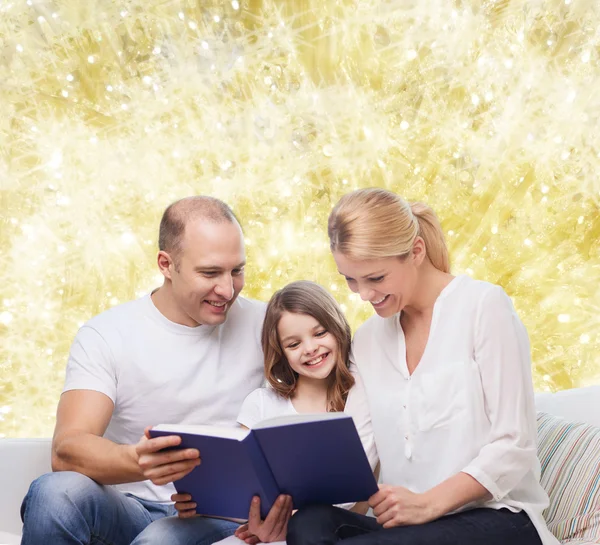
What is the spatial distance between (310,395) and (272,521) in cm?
43

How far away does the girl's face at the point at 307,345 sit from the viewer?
1.84 metres

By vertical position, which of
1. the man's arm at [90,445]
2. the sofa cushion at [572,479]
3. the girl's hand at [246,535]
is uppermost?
the man's arm at [90,445]

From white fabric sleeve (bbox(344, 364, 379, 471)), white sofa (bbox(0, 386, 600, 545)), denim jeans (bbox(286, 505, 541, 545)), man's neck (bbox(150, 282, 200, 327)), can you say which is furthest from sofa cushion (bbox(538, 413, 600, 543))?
white sofa (bbox(0, 386, 600, 545))

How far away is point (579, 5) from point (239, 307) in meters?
1.77

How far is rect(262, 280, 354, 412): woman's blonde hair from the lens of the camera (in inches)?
72.7

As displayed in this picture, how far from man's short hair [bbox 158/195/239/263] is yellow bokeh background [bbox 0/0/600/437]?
929mm

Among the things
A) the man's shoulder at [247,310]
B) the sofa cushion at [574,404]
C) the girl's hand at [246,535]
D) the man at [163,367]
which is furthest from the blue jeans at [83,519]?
the sofa cushion at [574,404]

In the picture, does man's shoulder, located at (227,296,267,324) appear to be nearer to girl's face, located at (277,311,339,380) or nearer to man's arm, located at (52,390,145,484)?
girl's face, located at (277,311,339,380)

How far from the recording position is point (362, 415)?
177 cm

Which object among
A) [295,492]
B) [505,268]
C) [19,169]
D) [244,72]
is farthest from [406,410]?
[19,169]

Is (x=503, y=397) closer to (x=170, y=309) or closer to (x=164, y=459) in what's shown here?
(x=164, y=459)

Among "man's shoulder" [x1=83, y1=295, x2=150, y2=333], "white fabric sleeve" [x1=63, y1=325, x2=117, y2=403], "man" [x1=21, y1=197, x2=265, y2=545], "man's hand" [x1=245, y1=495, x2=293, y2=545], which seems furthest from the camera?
"man's shoulder" [x1=83, y1=295, x2=150, y2=333]

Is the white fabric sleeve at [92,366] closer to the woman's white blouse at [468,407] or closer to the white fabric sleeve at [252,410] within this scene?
the white fabric sleeve at [252,410]

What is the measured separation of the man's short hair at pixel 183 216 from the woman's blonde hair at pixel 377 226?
38 cm
